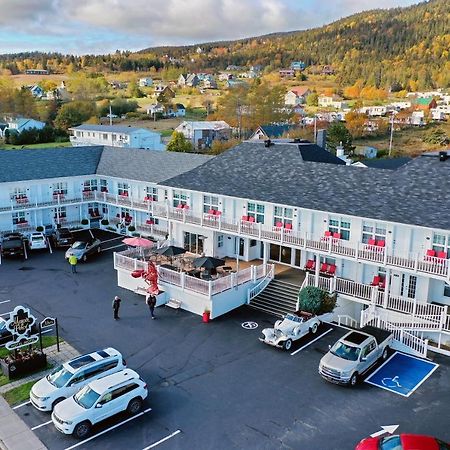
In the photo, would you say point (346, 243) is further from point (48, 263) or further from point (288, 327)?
point (48, 263)

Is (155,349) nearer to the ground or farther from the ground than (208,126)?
nearer to the ground

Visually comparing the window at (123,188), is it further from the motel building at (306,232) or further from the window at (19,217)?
the window at (19,217)

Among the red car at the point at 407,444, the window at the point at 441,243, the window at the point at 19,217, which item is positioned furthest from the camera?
the window at the point at 19,217

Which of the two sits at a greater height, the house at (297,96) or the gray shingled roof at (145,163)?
the house at (297,96)

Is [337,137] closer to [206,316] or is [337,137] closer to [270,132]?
[270,132]

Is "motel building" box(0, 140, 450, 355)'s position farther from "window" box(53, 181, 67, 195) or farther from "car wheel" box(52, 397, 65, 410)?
"car wheel" box(52, 397, 65, 410)

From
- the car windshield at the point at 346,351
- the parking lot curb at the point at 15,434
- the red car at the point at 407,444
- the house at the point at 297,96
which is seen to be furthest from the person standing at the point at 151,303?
the house at the point at 297,96

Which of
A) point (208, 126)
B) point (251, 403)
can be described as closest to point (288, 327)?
point (251, 403)
